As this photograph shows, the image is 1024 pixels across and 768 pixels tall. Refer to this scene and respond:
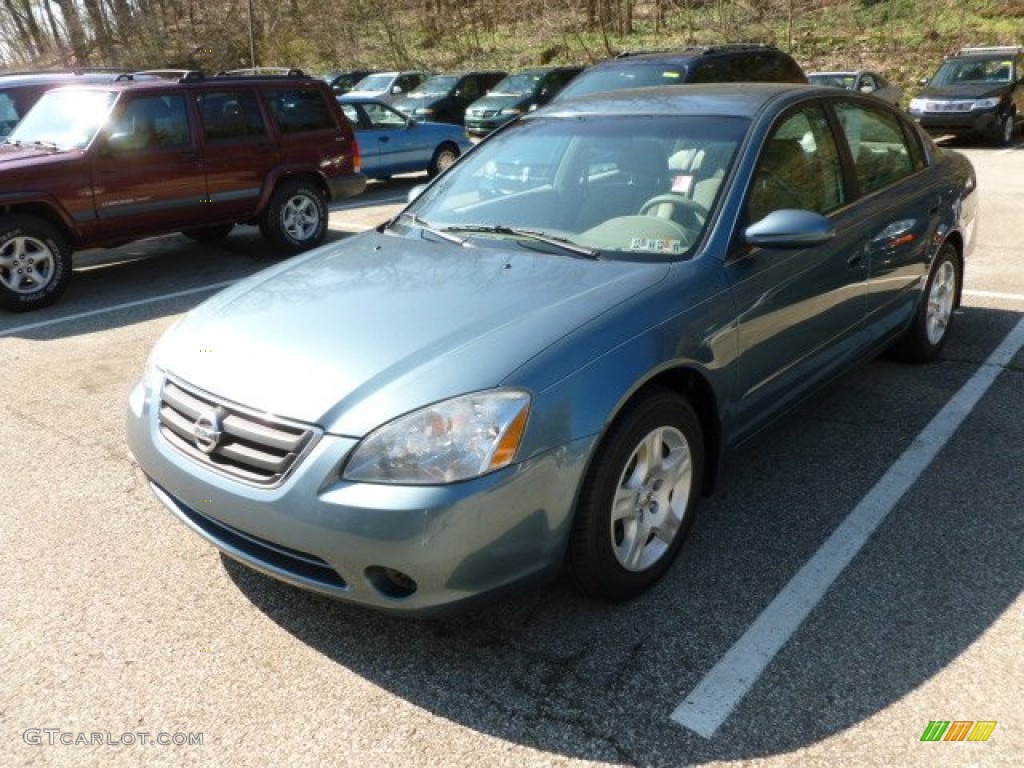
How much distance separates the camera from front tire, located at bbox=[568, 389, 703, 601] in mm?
2646

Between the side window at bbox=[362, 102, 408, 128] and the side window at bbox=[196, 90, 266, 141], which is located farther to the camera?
the side window at bbox=[362, 102, 408, 128]

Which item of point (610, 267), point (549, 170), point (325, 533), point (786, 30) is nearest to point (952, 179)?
point (549, 170)

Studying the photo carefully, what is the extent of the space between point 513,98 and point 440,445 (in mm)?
15645

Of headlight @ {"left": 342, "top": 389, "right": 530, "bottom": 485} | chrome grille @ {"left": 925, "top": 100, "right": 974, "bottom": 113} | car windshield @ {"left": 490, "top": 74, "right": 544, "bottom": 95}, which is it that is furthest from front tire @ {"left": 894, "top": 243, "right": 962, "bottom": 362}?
car windshield @ {"left": 490, "top": 74, "right": 544, "bottom": 95}

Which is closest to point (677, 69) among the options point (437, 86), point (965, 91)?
point (965, 91)

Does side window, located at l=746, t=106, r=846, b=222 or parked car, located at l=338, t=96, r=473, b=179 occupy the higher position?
side window, located at l=746, t=106, r=846, b=222

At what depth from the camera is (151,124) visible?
7.88m

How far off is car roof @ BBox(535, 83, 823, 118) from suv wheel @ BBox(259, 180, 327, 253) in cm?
529

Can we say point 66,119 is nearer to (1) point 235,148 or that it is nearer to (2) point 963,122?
(1) point 235,148

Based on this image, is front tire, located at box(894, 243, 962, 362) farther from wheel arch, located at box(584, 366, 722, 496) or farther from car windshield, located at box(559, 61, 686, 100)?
car windshield, located at box(559, 61, 686, 100)

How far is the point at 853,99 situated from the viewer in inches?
171

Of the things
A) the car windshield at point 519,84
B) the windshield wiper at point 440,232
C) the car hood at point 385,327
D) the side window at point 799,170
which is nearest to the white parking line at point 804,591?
the car hood at point 385,327

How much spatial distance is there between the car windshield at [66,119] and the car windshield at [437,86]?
36.5ft

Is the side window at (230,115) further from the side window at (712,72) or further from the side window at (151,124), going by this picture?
the side window at (712,72)
